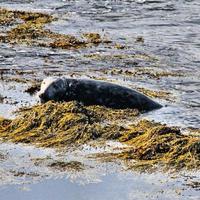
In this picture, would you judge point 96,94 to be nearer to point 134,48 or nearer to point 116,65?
point 116,65

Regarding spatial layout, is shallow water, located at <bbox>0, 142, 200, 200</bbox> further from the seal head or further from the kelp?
the seal head

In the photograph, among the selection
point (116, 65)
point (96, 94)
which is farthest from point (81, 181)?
point (116, 65)

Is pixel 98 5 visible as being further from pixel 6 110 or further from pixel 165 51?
pixel 6 110

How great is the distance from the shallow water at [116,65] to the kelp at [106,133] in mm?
399

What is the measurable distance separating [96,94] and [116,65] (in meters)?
3.39

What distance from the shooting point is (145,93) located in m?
12.2

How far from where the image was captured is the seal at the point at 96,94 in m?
11.4

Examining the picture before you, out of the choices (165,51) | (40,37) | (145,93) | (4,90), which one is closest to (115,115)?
(145,93)

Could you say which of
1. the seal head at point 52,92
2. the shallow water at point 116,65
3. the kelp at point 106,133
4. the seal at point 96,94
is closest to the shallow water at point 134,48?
the shallow water at point 116,65

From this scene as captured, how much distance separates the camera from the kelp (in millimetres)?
8883

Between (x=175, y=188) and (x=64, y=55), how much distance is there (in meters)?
8.44

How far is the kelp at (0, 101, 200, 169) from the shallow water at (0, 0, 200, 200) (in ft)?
1.31

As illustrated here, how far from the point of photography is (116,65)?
1481 cm

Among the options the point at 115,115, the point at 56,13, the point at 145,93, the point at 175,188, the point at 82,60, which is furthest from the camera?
the point at 56,13
